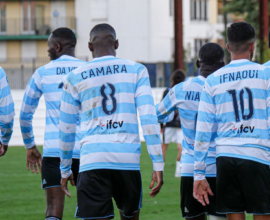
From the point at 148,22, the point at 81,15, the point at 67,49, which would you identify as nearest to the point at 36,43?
the point at 81,15

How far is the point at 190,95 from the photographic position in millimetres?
5906

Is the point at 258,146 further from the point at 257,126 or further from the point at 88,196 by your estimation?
the point at 88,196

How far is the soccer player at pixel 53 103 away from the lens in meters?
6.23

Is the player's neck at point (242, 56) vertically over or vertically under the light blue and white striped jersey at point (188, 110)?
over

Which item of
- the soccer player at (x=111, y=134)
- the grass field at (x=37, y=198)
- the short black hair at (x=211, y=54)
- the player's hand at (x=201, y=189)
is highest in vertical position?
the short black hair at (x=211, y=54)

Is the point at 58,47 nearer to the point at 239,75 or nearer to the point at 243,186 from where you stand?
the point at 239,75

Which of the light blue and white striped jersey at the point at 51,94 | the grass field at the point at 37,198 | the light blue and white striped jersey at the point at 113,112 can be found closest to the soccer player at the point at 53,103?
the light blue and white striped jersey at the point at 51,94

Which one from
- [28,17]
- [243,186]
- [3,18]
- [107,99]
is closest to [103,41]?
[107,99]

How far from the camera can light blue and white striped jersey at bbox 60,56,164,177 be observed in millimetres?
4730

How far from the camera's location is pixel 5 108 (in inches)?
267

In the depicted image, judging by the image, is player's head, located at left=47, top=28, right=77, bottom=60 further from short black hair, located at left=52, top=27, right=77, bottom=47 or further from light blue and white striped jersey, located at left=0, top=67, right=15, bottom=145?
light blue and white striped jersey, located at left=0, top=67, right=15, bottom=145

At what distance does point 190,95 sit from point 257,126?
48.5 inches

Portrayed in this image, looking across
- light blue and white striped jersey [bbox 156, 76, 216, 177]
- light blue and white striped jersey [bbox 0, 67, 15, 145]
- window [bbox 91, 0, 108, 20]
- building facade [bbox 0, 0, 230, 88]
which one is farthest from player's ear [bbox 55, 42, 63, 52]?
window [bbox 91, 0, 108, 20]

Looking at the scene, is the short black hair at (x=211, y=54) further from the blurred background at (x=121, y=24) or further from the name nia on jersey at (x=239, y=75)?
the blurred background at (x=121, y=24)
